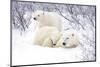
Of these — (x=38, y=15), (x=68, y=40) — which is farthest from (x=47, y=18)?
(x=68, y=40)

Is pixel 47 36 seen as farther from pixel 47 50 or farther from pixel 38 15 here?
pixel 38 15

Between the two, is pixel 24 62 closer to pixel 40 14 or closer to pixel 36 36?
pixel 36 36

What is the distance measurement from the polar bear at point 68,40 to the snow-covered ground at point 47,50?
50mm

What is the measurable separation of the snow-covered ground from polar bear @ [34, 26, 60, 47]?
0.05 metres

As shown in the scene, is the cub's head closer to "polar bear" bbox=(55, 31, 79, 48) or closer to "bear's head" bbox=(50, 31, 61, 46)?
"bear's head" bbox=(50, 31, 61, 46)

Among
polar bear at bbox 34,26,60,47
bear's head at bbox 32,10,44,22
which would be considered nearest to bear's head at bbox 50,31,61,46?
polar bear at bbox 34,26,60,47

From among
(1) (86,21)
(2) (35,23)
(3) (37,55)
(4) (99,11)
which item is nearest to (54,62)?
(3) (37,55)

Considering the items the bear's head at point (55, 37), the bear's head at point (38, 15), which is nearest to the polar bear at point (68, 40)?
the bear's head at point (55, 37)

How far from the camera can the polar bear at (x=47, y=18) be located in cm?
216

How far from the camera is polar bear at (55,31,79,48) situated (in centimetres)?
225

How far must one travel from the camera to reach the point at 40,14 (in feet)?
7.13

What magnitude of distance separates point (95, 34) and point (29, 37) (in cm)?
91

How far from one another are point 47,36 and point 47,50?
0.56 ft
